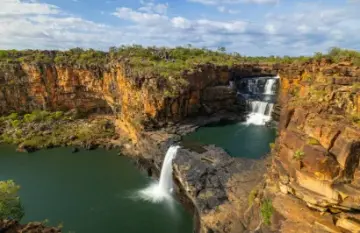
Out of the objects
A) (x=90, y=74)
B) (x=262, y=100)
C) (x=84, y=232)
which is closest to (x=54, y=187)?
(x=84, y=232)

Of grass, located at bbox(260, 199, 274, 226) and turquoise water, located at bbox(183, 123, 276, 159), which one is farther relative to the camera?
turquoise water, located at bbox(183, 123, 276, 159)

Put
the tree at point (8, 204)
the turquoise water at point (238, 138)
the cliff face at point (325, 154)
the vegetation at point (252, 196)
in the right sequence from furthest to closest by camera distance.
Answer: the turquoise water at point (238, 138) < the vegetation at point (252, 196) < the tree at point (8, 204) < the cliff face at point (325, 154)

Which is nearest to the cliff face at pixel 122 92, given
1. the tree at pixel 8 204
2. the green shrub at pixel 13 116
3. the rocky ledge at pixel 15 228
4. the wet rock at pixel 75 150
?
the green shrub at pixel 13 116

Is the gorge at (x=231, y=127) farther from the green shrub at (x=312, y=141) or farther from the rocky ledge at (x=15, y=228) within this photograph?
the rocky ledge at (x=15, y=228)

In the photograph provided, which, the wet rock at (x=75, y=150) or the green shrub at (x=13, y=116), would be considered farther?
the green shrub at (x=13, y=116)

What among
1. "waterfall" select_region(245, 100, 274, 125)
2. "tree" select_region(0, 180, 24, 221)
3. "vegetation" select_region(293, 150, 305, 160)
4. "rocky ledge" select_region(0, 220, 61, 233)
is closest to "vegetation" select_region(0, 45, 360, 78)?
"waterfall" select_region(245, 100, 274, 125)

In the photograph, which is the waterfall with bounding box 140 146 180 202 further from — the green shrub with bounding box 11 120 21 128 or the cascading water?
the green shrub with bounding box 11 120 21 128

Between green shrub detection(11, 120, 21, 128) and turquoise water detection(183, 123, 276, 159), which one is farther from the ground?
turquoise water detection(183, 123, 276, 159)

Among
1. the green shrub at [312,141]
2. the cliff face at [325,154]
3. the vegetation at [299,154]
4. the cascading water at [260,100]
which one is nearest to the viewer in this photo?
the cliff face at [325,154]
